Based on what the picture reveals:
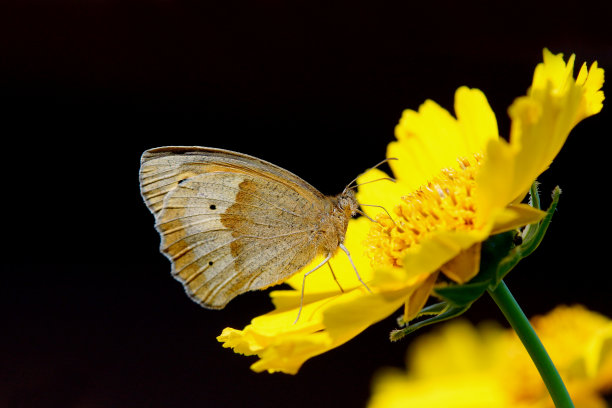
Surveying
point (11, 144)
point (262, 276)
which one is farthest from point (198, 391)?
point (262, 276)

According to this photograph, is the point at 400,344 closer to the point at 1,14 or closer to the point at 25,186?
the point at 25,186

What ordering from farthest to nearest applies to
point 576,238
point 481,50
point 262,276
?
point 576,238
point 481,50
point 262,276

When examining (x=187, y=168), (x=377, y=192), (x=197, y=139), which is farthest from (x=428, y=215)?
(x=197, y=139)

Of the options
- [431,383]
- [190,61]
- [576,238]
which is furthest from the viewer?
[576,238]

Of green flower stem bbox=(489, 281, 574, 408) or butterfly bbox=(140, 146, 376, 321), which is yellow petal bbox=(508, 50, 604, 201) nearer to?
green flower stem bbox=(489, 281, 574, 408)

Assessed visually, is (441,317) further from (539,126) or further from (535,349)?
(539,126)
